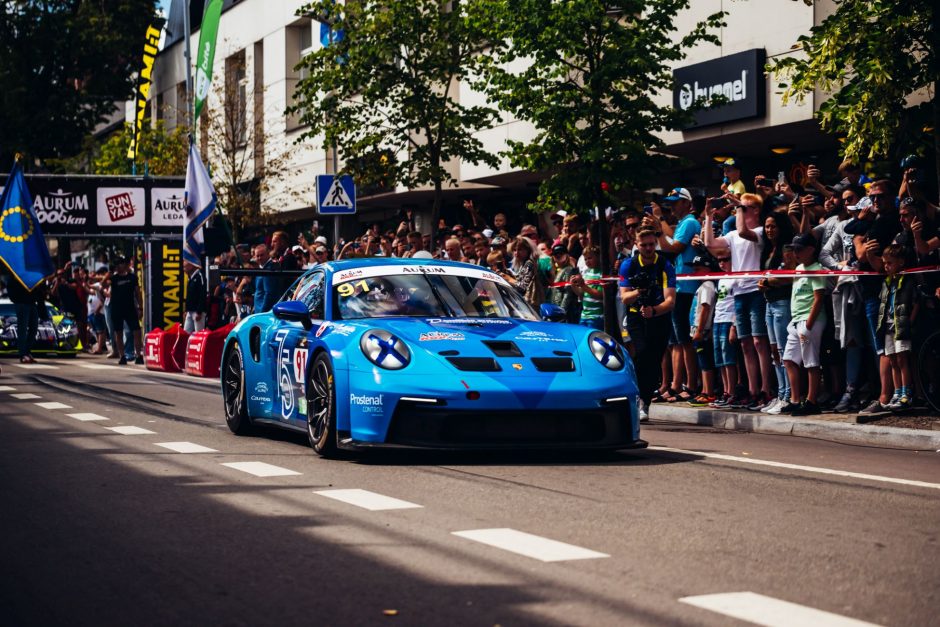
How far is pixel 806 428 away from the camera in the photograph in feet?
40.7

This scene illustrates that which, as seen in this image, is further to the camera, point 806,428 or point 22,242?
point 22,242

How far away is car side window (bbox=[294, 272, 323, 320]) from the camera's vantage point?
10.7 meters

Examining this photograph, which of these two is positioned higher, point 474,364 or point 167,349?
point 474,364

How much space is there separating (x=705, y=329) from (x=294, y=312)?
5642 millimetres

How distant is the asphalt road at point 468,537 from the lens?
503 cm

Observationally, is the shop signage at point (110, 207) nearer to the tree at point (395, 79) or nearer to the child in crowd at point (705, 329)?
the tree at point (395, 79)

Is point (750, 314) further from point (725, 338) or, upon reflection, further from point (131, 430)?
point (131, 430)

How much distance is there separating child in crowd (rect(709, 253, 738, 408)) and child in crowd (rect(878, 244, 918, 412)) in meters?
1.97

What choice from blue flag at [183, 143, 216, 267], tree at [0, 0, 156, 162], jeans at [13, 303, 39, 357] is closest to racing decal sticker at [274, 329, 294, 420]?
jeans at [13, 303, 39, 357]

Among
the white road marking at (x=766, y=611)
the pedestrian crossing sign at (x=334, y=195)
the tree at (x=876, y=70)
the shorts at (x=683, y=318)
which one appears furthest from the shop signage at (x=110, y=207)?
the white road marking at (x=766, y=611)

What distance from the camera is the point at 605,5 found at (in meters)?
16.3

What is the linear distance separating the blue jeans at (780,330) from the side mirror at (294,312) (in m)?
5.10

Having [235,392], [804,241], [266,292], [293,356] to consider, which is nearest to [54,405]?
[235,392]

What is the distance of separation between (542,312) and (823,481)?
111 inches
